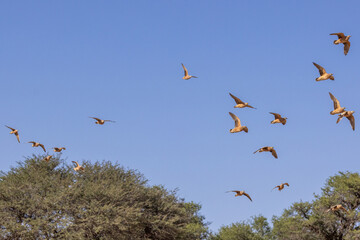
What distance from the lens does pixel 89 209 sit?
41.7 meters

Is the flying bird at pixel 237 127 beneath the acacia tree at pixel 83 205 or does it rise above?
beneath

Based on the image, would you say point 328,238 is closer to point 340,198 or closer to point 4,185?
point 340,198

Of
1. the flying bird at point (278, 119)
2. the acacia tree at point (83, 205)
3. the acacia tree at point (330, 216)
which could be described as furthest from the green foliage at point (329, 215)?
the flying bird at point (278, 119)

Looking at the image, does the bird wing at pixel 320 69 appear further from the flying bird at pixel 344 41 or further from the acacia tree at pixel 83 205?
the acacia tree at pixel 83 205

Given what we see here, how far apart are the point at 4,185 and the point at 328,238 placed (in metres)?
30.8

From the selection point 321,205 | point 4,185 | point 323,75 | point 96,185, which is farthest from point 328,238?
point 323,75

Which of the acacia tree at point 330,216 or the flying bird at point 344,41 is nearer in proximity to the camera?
the flying bird at point 344,41

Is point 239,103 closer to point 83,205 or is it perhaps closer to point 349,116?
point 349,116

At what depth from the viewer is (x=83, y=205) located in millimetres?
41438

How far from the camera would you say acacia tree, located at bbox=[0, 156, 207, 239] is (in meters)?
38.9

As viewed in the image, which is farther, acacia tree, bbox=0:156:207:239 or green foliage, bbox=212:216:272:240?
green foliage, bbox=212:216:272:240

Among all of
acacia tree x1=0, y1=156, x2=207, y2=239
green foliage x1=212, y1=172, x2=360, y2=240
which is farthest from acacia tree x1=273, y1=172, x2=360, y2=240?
acacia tree x1=0, y1=156, x2=207, y2=239

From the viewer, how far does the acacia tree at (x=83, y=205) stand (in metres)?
38.9

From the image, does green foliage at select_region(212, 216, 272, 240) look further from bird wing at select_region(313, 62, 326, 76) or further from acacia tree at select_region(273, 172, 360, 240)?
bird wing at select_region(313, 62, 326, 76)
